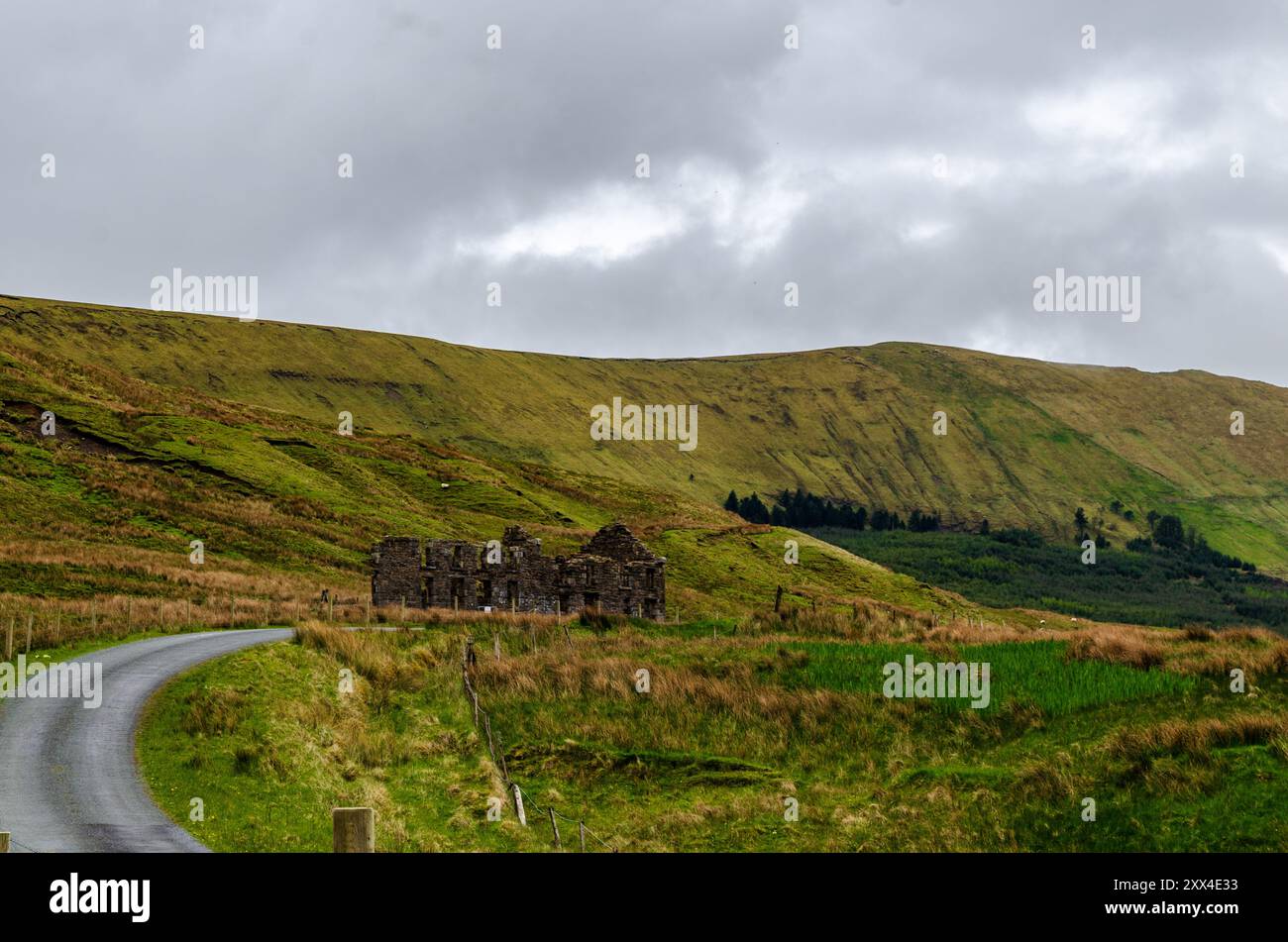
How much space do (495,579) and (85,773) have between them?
37290mm

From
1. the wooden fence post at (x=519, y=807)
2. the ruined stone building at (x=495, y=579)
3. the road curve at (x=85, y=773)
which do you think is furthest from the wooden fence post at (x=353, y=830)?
the ruined stone building at (x=495, y=579)

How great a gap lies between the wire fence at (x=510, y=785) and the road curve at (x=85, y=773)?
7136 millimetres

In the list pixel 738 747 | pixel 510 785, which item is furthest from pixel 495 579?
pixel 510 785

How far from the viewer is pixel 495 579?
60.7 meters

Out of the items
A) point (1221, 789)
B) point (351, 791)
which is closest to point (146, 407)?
point (351, 791)

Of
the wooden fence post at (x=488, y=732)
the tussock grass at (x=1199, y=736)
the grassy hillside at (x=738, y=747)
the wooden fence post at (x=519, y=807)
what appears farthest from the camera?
the wooden fence post at (x=488, y=732)

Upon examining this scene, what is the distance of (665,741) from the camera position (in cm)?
3212

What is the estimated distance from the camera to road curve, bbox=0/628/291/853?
63.7 feet

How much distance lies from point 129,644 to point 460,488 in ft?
265

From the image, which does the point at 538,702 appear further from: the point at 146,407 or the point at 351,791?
the point at 146,407

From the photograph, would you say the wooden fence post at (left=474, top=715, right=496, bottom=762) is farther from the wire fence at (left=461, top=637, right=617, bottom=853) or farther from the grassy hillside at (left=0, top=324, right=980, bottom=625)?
the grassy hillside at (left=0, top=324, right=980, bottom=625)

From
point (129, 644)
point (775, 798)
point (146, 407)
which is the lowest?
point (775, 798)

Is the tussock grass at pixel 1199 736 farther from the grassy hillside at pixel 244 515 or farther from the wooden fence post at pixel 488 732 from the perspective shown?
the grassy hillside at pixel 244 515

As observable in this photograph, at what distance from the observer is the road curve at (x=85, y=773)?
19.4 meters
